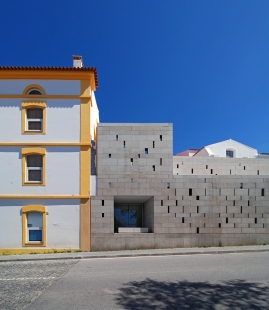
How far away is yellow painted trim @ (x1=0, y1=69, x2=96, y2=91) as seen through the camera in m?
14.3

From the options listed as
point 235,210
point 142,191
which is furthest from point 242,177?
point 142,191

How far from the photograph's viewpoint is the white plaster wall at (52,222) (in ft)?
44.9

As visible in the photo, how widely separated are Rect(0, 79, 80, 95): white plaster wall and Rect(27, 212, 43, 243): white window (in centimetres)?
645

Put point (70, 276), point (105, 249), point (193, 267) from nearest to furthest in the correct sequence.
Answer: point (70, 276), point (193, 267), point (105, 249)

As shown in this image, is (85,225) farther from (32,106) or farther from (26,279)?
(32,106)

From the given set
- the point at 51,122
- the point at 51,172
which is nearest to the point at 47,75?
the point at 51,122

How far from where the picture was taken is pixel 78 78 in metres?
14.6

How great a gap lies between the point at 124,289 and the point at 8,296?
2.86 m

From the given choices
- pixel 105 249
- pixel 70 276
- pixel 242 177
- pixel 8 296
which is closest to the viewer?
pixel 8 296

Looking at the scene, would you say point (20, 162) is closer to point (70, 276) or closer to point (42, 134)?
point (42, 134)

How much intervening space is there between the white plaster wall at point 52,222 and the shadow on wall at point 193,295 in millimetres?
6995

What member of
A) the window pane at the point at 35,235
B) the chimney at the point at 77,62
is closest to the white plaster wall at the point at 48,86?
the chimney at the point at 77,62

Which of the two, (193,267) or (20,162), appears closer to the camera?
(193,267)

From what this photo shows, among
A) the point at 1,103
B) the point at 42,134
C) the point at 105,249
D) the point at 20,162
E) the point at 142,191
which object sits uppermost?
the point at 1,103
